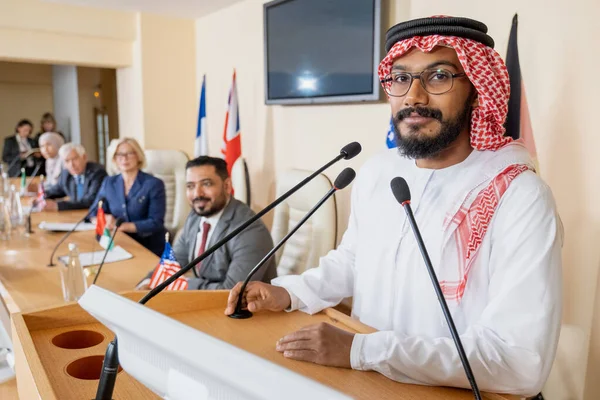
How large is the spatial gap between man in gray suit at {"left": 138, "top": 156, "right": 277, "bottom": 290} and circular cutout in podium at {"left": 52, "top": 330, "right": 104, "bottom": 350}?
2.95 feet

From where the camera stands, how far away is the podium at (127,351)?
945 millimetres

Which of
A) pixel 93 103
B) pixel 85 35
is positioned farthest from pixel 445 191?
pixel 93 103

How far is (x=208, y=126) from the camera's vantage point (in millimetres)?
5422

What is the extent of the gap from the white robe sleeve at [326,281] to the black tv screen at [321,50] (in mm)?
1705

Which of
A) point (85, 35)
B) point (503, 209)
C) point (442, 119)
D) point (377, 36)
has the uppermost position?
point (85, 35)

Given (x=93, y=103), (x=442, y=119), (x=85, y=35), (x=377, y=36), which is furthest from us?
(x=93, y=103)

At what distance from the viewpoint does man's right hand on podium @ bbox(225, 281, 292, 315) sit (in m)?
1.29

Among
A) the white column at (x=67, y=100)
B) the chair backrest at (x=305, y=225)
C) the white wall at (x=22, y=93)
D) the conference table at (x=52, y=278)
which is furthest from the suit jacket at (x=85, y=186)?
the white wall at (x=22, y=93)

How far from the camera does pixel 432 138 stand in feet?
4.44

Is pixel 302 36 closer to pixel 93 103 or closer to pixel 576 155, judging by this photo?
pixel 576 155

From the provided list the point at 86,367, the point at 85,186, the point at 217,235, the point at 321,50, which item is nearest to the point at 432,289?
the point at 86,367

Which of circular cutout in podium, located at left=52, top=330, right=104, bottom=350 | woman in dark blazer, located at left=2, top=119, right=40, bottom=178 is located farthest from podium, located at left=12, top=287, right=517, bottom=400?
woman in dark blazer, located at left=2, top=119, right=40, bottom=178

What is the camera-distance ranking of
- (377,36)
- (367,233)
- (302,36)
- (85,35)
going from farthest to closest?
(85,35)
(302,36)
(377,36)
(367,233)

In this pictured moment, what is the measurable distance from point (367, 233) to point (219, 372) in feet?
3.62
